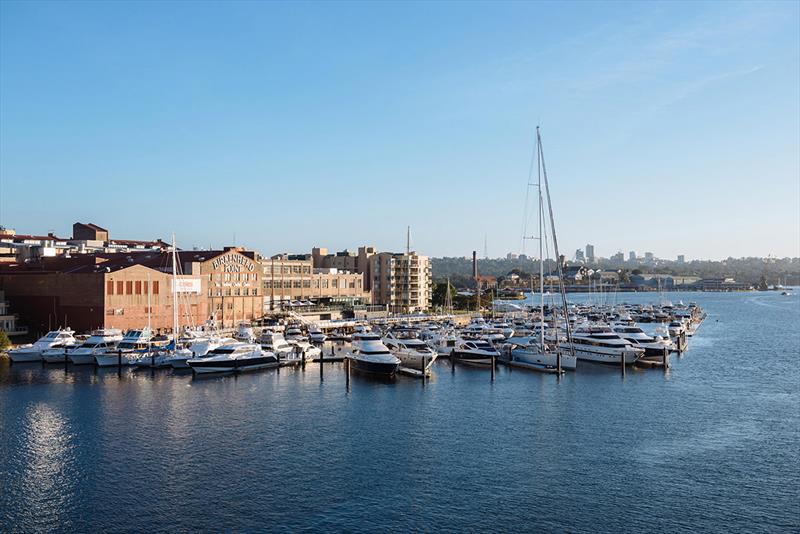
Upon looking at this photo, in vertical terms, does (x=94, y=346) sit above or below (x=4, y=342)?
below

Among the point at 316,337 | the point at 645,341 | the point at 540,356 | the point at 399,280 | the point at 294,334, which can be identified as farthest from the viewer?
the point at 399,280

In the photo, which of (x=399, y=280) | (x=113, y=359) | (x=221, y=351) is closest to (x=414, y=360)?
(x=221, y=351)

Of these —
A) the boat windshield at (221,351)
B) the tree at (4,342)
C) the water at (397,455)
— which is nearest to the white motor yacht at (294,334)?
the boat windshield at (221,351)

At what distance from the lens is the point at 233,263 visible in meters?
90.1

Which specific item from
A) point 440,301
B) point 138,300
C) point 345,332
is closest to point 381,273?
point 440,301

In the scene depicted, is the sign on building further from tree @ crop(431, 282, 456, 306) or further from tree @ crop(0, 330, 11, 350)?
tree @ crop(431, 282, 456, 306)

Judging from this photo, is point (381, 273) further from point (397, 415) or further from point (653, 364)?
point (397, 415)

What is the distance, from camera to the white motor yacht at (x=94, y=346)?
60000mm

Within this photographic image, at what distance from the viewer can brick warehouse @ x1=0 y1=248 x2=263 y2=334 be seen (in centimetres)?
7250

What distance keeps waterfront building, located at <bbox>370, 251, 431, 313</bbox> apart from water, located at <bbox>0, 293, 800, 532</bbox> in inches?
2880

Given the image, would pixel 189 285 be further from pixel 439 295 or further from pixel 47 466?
pixel 439 295

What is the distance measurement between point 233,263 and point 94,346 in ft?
98.3

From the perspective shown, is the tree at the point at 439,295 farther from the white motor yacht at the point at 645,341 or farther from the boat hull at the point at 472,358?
the boat hull at the point at 472,358

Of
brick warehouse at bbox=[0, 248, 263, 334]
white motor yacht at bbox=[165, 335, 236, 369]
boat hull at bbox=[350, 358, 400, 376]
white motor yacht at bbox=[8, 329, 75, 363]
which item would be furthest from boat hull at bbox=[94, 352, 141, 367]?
boat hull at bbox=[350, 358, 400, 376]
